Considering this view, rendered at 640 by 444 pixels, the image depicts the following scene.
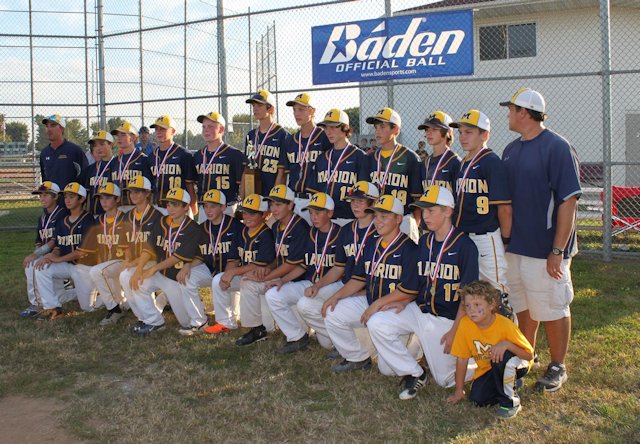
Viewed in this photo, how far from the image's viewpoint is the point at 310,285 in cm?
586

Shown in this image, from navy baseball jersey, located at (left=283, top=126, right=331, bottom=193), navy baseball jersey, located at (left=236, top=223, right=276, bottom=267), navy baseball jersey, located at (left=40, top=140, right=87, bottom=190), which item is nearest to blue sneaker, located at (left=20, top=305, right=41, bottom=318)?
navy baseball jersey, located at (left=40, top=140, right=87, bottom=190)

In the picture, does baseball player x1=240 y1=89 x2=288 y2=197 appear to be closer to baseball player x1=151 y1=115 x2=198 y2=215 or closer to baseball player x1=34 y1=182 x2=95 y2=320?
baseball player x1=151 y1=115 x2=198 y2=215

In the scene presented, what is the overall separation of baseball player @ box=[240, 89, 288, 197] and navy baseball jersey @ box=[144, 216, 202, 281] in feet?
3.07

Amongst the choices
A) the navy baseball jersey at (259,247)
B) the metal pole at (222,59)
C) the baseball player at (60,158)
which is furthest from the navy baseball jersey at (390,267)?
the metal pole at (222,59)

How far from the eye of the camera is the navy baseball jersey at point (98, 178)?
750 cm

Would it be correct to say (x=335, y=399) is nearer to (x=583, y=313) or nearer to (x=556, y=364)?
(x=556, y=364)

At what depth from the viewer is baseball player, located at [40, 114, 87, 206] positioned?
7.94m

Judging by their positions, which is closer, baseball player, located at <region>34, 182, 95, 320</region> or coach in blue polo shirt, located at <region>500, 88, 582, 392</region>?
coach in blue polo shirt, located at <region>500, 88, 582, 392</region>

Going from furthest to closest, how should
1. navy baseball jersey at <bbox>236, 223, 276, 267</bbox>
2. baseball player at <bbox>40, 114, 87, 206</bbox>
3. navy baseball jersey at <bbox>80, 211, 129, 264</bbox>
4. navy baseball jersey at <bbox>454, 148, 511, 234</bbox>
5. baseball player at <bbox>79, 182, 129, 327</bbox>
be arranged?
baseball player at <bbox>40, 114, 87, 206</bbox> → navy baseball jersey at <bbox>80, 211, 129, 264</bbox> → baseball player at <bbox>79, 182, 129, 327</bbox> → navy baseball jersey at <bbox>236, 223, 276, 267</bbox> → navy baseball jersey at <bbox>454, 148, 511, 234</bbox>

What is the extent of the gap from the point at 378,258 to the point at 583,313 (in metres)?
2.65

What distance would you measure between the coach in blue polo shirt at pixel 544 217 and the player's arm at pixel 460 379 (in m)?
0.59

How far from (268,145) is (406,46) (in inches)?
102

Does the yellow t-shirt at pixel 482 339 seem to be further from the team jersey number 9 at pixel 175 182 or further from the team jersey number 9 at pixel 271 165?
the team jersey number 9 at pixel 175 182

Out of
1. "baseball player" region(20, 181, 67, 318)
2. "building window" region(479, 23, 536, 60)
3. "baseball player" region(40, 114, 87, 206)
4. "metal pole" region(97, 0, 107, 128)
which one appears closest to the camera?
"baseball player" region(20, 181, 67, 318)
